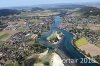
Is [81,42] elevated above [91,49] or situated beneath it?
situated beneath

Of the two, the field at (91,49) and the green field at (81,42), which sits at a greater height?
the field at (91,49)

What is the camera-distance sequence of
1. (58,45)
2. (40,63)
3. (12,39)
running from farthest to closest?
1. (12,39)
2. (58,45)
3. (40,63)

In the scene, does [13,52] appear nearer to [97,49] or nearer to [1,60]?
[1,60]

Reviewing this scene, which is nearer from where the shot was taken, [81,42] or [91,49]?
[91,49]

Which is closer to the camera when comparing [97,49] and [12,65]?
[12,65]

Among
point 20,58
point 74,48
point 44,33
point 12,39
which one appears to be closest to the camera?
point 20,58

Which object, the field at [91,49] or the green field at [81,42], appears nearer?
the field at [91,49]

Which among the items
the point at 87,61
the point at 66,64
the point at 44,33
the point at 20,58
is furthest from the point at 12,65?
the point at 44,33

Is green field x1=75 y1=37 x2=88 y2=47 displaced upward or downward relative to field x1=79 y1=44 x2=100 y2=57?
downward

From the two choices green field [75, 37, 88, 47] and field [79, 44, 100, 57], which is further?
green field [75, 37, 88, 47]

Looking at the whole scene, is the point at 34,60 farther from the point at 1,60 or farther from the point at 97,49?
the point at 97,49
